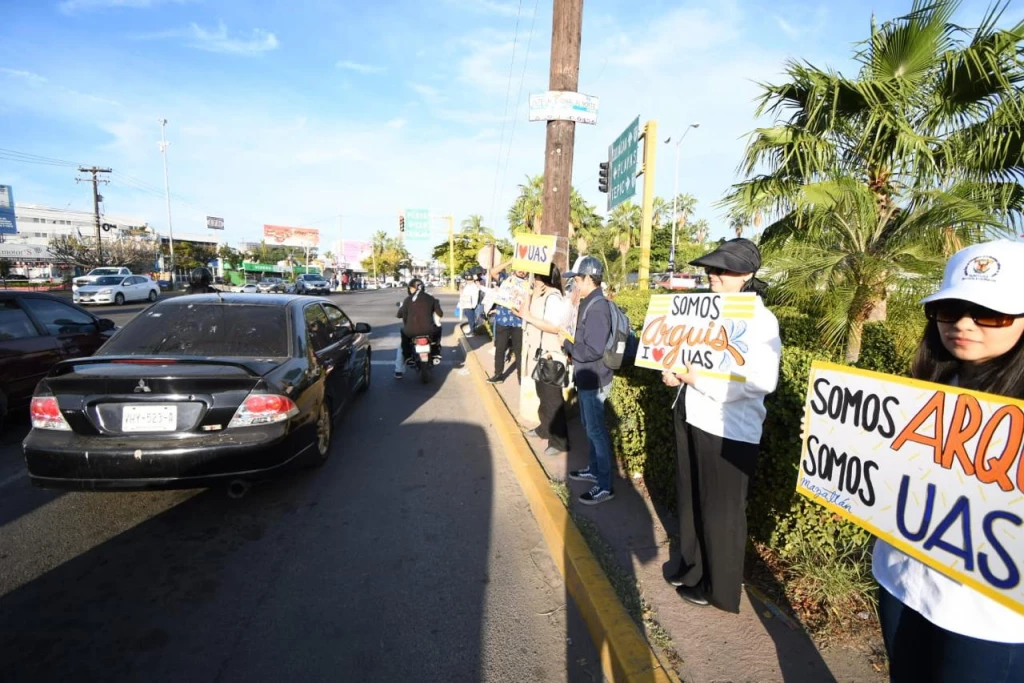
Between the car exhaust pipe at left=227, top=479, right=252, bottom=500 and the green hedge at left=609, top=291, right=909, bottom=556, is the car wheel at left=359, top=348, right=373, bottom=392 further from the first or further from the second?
the green hedge at left=609, top=291, right=909, bottom=556

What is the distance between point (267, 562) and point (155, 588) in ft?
1.83

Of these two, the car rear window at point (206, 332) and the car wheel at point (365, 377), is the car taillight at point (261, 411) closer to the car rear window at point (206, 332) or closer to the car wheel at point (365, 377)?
the car rear window at point (206, 332)

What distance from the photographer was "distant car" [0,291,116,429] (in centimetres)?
483

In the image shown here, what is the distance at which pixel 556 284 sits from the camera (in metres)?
5.13

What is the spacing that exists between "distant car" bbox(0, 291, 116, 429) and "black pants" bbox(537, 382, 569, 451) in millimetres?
5255

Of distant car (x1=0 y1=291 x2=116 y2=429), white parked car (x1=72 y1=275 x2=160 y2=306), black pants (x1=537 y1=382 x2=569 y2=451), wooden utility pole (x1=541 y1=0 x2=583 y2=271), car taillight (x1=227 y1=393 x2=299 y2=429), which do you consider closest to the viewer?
car taillight (x1=227 y1=393 x2=299 y2=429)

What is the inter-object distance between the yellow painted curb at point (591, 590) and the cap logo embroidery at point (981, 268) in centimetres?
181

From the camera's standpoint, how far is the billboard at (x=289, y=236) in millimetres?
87875

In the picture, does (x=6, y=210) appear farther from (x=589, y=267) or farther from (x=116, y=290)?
(x=589, y=267)

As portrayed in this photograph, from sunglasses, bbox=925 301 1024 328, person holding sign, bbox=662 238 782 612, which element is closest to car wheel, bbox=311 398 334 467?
person holding sign, bbox=662 238 782 612

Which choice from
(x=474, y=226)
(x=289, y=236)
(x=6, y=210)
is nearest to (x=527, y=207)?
(x=474, y=226)

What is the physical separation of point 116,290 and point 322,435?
80.1ft

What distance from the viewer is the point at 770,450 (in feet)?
8.65

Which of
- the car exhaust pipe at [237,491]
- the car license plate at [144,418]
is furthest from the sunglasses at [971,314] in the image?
the car exhaust pipe at [237,491]
